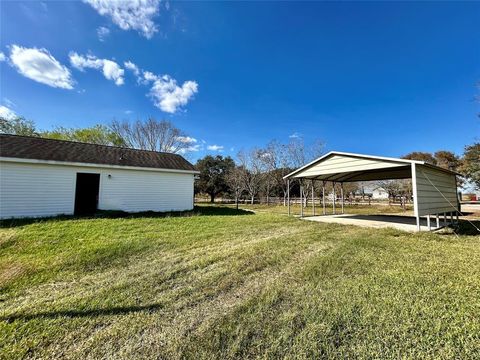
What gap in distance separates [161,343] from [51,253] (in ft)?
14.1

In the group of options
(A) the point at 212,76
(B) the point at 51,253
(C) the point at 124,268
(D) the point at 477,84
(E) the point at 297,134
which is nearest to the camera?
(C) the point at 124,268

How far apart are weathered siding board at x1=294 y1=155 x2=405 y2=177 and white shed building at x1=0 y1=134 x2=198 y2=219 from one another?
703 centimetres

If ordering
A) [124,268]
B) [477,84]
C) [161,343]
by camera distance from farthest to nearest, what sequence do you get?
[477,84], [124,268], [161,343]

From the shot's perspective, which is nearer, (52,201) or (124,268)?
(124,268)

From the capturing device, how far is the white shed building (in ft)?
28.4

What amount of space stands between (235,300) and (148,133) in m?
26.9

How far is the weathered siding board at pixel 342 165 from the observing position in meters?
8.57

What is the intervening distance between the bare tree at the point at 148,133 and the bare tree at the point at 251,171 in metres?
9.32

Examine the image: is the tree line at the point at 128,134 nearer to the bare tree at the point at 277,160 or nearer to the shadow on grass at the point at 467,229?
the bare tree at the point at 277,160

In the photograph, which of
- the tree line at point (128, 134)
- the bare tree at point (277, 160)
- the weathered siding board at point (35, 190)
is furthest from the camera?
the bare tree at point (277, 160)

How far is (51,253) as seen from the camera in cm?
466

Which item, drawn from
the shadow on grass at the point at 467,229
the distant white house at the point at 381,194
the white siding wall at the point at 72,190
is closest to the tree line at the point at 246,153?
the distant white house at the point at 381,194

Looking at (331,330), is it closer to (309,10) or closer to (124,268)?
(124,268)

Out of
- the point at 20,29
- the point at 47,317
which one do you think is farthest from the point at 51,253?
the point at 20,29
